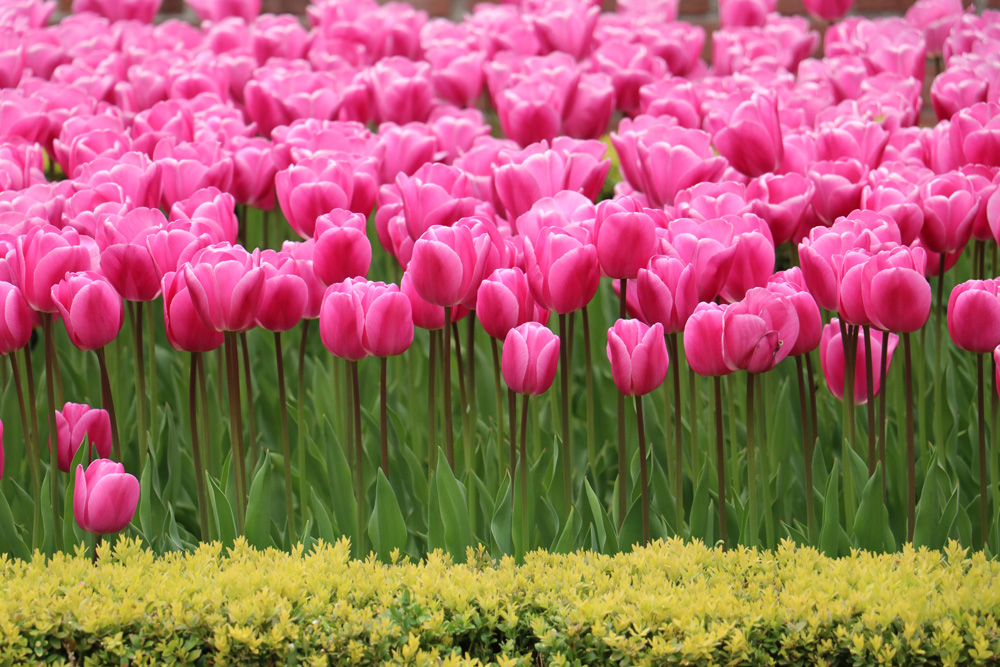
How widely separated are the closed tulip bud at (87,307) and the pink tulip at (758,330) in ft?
4.47

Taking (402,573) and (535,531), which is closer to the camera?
(402,573)

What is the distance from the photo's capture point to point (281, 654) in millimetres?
1835

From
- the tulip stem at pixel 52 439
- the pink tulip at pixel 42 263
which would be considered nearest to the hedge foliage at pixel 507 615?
the tulip stem at pixel 52 439

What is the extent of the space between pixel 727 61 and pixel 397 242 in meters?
2.86

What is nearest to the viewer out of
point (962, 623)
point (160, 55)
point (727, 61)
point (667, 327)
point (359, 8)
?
point (962, 623)

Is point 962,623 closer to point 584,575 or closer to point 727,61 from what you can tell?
point 584,575

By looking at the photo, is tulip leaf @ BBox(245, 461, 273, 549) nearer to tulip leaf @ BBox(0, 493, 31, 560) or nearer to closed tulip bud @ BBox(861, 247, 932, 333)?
tulip leaf @ BBox(0, 493, 31, 560)

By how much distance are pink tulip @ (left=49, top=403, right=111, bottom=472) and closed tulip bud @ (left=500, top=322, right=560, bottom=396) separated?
106 cm

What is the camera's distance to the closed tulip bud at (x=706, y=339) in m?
2.13

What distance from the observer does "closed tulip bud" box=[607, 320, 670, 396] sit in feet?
6.98

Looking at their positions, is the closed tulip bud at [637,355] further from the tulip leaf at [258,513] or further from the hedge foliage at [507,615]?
→ the tulip leaf at [258,513]

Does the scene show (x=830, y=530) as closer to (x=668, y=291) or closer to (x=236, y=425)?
(x=668, y=291)

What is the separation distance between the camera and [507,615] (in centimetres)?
185

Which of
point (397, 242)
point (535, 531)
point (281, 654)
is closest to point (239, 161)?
point (397, 242)
